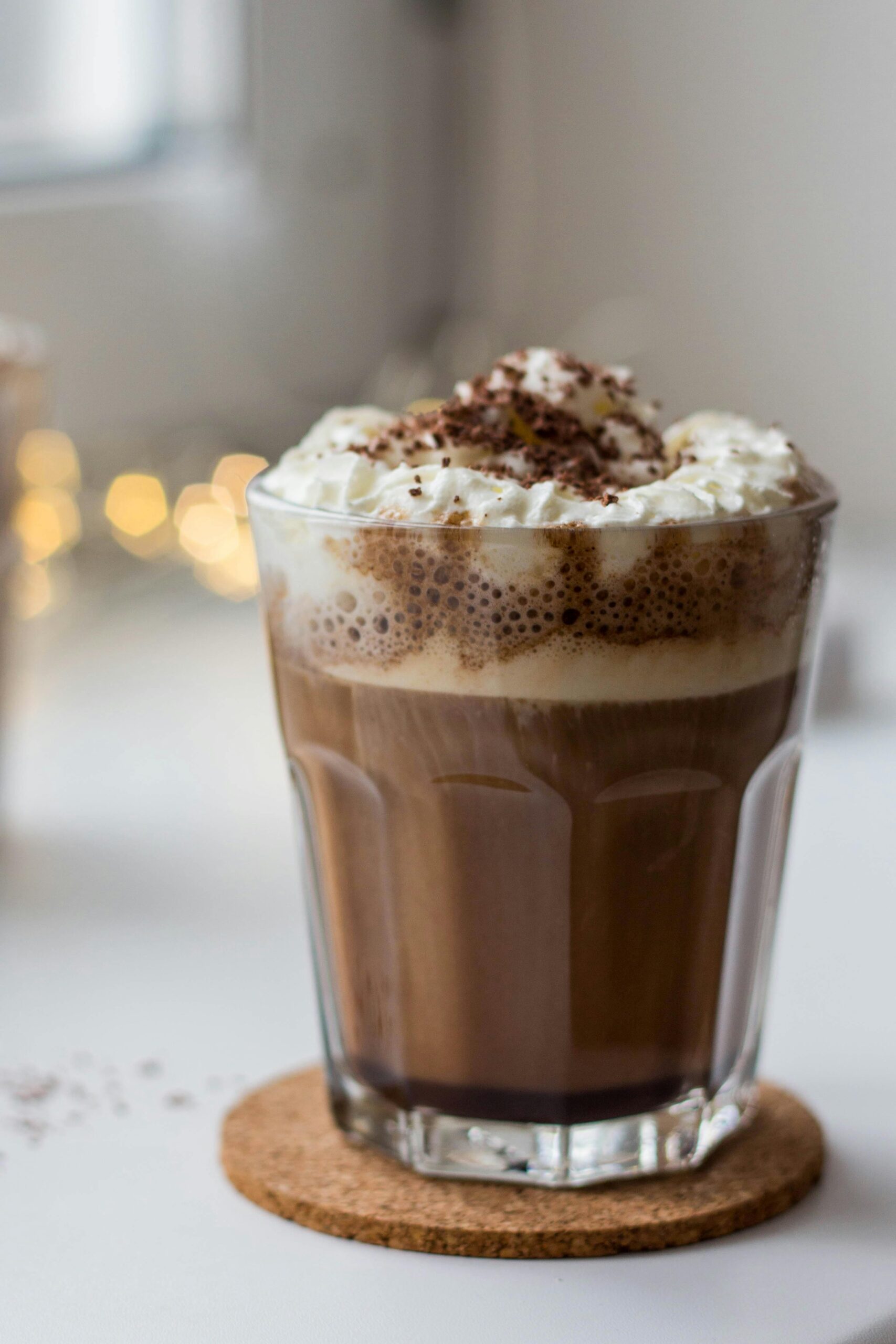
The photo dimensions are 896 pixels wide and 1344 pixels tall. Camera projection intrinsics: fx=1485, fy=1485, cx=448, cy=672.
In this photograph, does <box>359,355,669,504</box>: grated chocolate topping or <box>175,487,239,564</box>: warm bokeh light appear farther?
<box>175,487,239,564</box>: warm bokeh light

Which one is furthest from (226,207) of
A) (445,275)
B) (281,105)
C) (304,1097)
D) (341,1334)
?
(341,1334)

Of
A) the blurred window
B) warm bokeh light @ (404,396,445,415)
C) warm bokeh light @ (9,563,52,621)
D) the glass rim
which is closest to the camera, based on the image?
the glass rim

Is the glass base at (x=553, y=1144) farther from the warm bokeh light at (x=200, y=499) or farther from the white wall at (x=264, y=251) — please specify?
the white wall at (x=264, y=251)

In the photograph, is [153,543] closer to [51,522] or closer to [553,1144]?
[51,522]

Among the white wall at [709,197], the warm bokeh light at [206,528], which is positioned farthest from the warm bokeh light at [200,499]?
the white wall at [709,197]

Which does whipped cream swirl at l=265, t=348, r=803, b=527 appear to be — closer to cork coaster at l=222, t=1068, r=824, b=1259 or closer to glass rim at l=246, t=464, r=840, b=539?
glass rim at l=246, t=464, r=840, b=539

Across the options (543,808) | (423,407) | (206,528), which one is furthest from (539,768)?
(206,528)

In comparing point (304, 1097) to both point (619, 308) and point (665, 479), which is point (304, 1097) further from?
point (619, 308)

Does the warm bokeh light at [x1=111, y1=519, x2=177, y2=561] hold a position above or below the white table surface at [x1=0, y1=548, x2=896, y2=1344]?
below

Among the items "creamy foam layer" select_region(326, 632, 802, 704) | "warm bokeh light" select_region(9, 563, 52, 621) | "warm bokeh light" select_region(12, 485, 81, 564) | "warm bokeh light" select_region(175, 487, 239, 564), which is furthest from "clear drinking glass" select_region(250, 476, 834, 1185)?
"warm bokeh light" select_region(175, 487, 239, 564)
